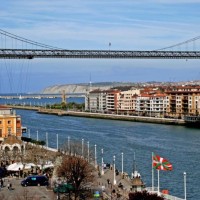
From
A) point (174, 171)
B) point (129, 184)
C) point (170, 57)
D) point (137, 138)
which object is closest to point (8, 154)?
point (174, 171)

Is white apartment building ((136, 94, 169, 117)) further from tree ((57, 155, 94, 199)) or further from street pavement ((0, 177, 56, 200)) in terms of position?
tree ((57, 155, 94, 199))

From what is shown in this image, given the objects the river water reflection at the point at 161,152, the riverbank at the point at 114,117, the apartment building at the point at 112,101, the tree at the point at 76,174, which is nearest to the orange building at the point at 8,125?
the river water reflection at the point at 161,152

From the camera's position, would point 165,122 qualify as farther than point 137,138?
Yes

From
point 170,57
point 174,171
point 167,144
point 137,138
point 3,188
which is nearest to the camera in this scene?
point 3,188

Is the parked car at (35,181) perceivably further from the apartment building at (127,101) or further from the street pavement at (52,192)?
the apartment building at (127,101)

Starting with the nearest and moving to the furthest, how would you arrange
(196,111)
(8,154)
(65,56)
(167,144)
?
(8,154) → (167,144) → (65,56) → (196,111)

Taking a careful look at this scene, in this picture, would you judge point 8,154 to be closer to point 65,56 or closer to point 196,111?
point 65,56
